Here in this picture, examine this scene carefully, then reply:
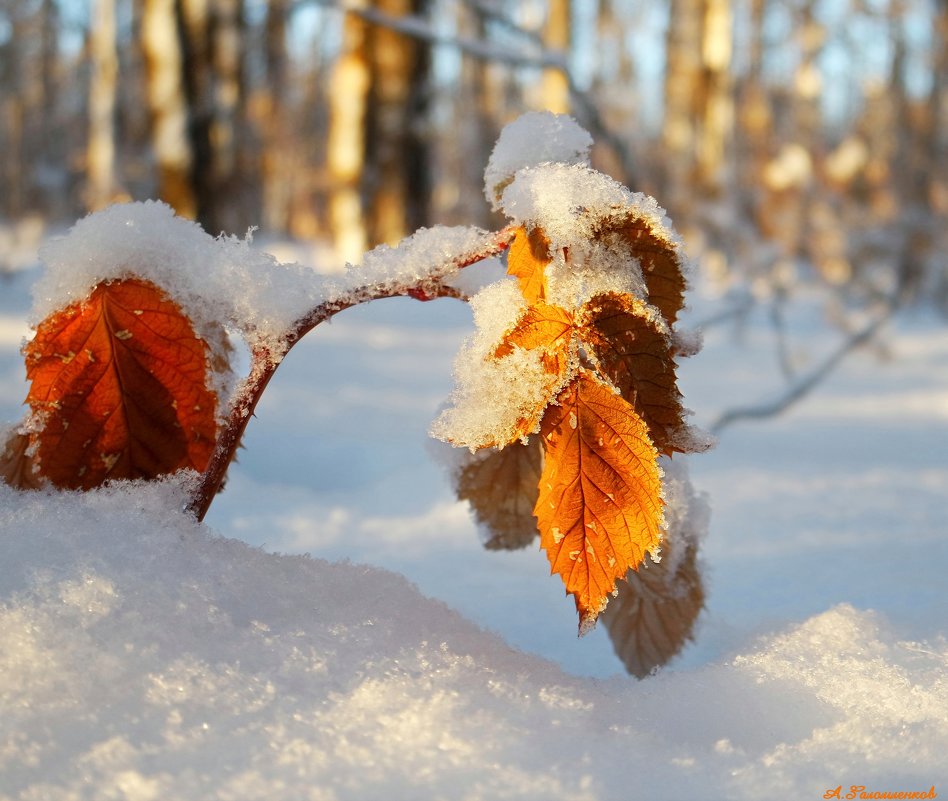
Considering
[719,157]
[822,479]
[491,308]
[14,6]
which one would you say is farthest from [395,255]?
[14,6]

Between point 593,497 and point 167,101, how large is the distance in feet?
14.6

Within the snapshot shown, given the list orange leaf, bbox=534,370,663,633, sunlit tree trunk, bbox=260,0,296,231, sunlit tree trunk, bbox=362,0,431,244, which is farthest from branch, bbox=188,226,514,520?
sunlit tree trunk, bbox=260,0,296,231

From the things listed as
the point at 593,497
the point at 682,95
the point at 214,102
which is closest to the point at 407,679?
the point at 593,497

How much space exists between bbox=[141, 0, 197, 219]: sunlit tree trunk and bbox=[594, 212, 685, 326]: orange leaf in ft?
13.6

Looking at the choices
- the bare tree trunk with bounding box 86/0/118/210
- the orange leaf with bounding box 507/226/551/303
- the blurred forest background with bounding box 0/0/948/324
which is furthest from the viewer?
the bare tree trunk with bounding box 86/0/118/210

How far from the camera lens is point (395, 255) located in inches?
20.1

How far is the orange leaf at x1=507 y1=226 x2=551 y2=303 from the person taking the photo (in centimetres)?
46

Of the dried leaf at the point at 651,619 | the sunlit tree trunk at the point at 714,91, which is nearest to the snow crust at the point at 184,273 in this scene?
the dried leaf at the point at 651,619

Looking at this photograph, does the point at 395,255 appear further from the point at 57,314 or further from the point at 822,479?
the point at 822,479

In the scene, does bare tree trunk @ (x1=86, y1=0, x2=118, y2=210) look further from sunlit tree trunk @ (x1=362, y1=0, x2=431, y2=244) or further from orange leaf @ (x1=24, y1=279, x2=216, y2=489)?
orange leaf @ (x1=24, y1=279, x2=216, y2=489)

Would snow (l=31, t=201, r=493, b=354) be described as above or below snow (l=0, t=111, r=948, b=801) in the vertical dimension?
above

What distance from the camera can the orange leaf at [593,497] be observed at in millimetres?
442

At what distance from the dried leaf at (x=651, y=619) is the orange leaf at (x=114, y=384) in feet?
0.91

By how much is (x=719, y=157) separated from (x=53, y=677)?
8177 millimetres
